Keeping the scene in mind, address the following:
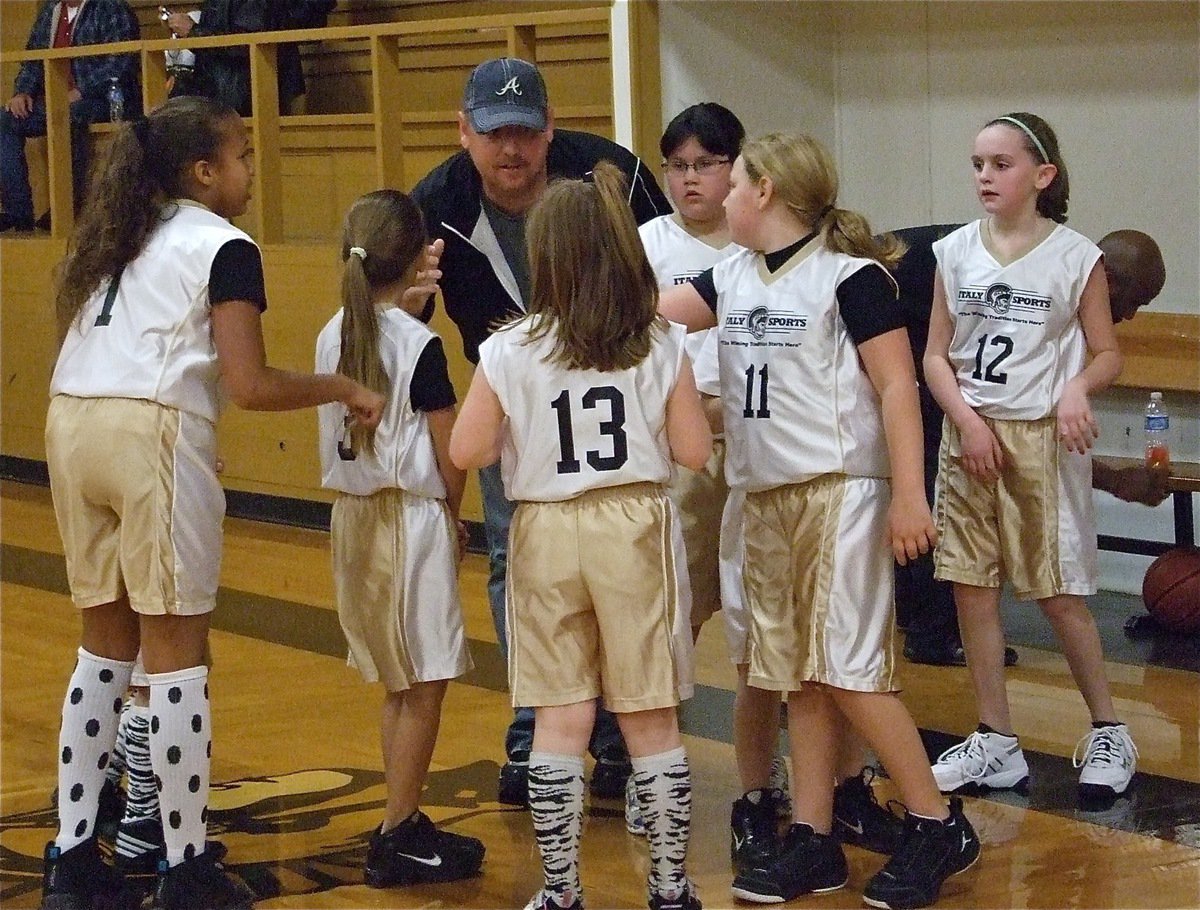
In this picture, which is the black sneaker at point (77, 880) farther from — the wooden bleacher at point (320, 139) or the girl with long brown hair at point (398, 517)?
the wooden bleacher at point (320, 139)

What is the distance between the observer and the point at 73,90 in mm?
9648

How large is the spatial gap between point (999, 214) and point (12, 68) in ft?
29.1

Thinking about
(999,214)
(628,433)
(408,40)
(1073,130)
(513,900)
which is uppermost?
(408,40)

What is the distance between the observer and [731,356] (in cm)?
332

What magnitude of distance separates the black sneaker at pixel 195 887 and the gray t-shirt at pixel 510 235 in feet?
4.82

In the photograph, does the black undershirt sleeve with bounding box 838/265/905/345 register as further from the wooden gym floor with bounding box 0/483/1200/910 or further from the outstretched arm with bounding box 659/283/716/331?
the wooden gym floor with bounding box 0/483/1200/910

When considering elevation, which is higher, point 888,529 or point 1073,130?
point 1073,130

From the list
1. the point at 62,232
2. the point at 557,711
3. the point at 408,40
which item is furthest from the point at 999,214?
the point at 62,232

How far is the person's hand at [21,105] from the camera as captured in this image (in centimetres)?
985

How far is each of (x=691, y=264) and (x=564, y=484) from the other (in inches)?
34.2

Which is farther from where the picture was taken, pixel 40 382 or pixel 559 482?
pixel 40 382

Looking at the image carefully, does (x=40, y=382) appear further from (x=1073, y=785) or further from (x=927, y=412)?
(x=1073, y=785)

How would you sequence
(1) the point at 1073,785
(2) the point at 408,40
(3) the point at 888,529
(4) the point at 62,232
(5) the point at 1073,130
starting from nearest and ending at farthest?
(3) the point at 888,529 → (1) the point at 1073,785 → (5) the point at 1073,130 → (2) the point at 408,40 → (4) the point at 62,232

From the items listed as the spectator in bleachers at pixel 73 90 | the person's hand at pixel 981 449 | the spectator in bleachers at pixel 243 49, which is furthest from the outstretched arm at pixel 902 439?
the spectator in bleachers at pixel 73 90
